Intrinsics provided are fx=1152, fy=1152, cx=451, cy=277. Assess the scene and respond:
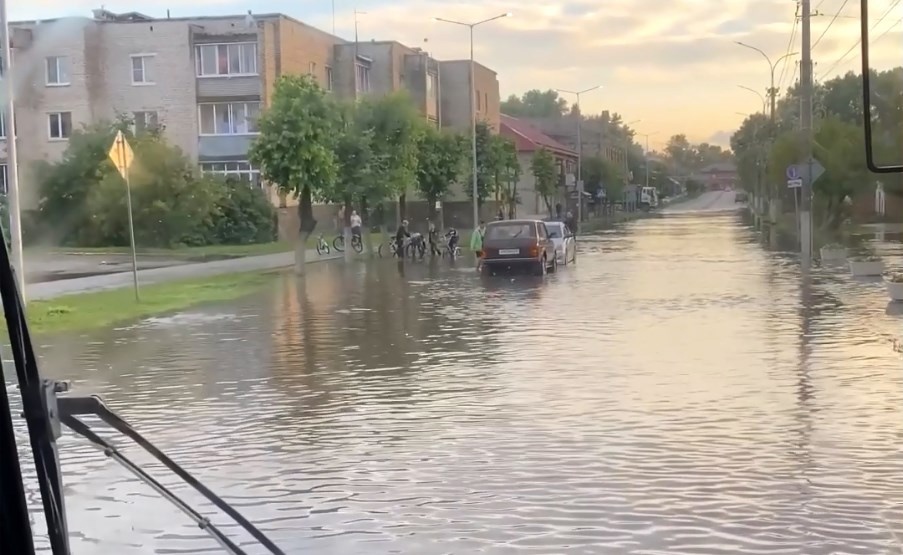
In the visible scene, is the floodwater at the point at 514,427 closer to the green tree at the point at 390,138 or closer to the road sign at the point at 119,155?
the road sign at the point at 119,155

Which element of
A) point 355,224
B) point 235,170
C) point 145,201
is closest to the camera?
point 145,201

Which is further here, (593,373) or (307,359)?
(307,359)

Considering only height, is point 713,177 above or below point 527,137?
below

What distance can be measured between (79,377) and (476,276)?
54.2 ft

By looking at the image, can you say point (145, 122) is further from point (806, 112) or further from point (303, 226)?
point (806, 112)

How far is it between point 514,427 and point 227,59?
105ft

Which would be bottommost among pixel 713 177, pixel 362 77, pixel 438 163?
pixel 438 163

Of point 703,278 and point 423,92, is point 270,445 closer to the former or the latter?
point 703,278

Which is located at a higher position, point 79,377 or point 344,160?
point 344,160

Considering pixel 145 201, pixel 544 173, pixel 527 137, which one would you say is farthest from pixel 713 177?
pixel 145 201

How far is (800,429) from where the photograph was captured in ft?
28.0

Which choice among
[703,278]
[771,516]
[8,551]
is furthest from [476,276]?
[8,551]

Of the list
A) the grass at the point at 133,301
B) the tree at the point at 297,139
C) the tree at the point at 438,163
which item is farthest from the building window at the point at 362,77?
the grass at the point at 133,301

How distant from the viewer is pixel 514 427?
887 cm
